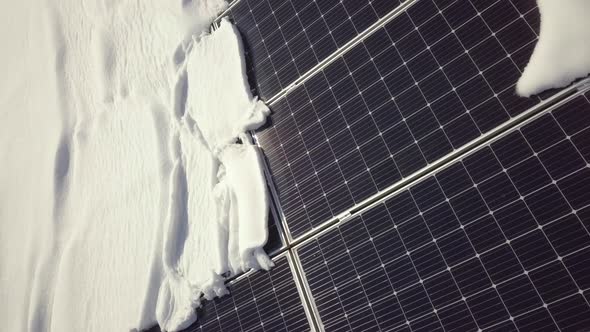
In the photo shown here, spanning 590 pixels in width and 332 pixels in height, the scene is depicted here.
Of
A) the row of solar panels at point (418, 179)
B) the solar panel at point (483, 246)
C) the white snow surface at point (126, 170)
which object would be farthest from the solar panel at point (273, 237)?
the solar panel at point (483, 246)

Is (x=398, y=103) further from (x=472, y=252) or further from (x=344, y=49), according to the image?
(x=472, y=252)

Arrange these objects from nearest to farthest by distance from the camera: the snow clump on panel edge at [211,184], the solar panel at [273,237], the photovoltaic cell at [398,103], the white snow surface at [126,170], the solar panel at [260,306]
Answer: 1. the photovoltaic cell at [398,103]
2. the solar panel at [260,306]
3. the solar panel at [273,237]
4. the snow clump on panel edge at [211,184]
5. the white snow surface at [126,170]

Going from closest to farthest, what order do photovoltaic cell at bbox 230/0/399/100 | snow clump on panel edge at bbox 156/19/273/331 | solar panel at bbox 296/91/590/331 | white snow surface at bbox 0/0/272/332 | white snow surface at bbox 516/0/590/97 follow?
solar panel at bbox 296/91/590/331 < white snow surface at bbox 516/0/590/97 < photovoltaic cell at bbox 230/0/399/100 < snow clump on panel edge at bbox 156/19/273/331 < white snow surface at bbox 0/0/272/332

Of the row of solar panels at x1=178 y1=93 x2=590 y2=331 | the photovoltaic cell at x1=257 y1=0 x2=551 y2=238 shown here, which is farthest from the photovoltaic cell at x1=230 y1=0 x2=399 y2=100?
the row of solar panels at x1=178 y1=93 x2=590 y2=331

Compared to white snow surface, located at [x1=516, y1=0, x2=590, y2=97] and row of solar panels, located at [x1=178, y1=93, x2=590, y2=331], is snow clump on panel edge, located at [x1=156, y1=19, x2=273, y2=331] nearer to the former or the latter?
row of solar panels, located at [x1=178, y1=93, x2=590, y2=331]

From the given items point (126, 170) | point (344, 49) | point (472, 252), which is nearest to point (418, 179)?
point (472, 252)

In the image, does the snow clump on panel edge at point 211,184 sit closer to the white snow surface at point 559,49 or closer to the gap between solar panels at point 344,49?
the gap between solar panels at point 344,49
